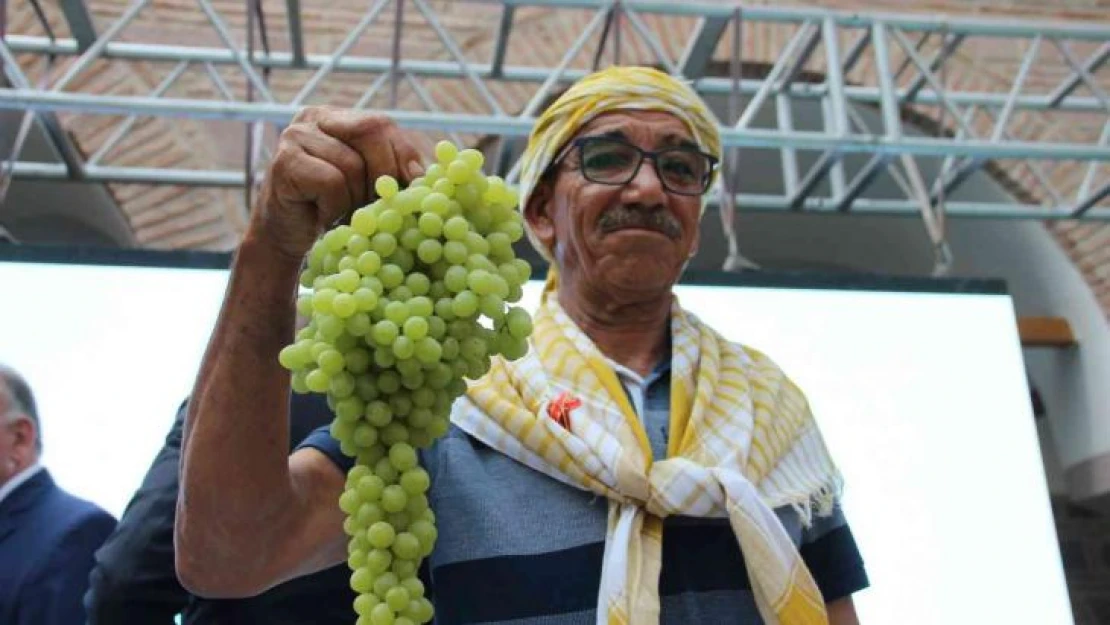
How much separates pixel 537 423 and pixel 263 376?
0.30 m

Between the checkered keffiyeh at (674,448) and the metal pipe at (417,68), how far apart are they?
2345 mm

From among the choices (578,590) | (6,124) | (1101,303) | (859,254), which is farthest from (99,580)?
(859,254)

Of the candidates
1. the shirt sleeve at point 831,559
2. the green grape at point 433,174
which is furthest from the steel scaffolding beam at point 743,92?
the green grape at point 433,174

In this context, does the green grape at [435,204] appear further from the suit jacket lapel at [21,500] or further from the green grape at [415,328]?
the suit jacket lapel at [21,500]

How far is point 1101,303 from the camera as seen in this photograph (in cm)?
441

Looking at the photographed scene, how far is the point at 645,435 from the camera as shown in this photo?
116cm

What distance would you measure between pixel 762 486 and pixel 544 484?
8.0 inches

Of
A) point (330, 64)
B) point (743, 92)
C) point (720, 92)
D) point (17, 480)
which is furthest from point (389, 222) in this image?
point (743, 92)

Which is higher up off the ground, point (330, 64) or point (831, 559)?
point (330, 64)

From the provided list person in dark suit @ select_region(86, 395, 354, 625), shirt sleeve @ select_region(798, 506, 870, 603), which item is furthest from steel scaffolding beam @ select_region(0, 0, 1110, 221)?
shirt sleeve @ select_region(798, 506, 870, 603)

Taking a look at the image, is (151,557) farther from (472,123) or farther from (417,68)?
(417,68)

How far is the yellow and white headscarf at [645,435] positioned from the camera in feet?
3.50

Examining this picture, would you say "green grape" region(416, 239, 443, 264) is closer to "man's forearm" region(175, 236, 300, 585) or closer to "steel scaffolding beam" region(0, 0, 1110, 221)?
"man's forearm" region(175, 236, 300, 585)

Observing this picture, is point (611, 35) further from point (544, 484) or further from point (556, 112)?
point (544, 484)
